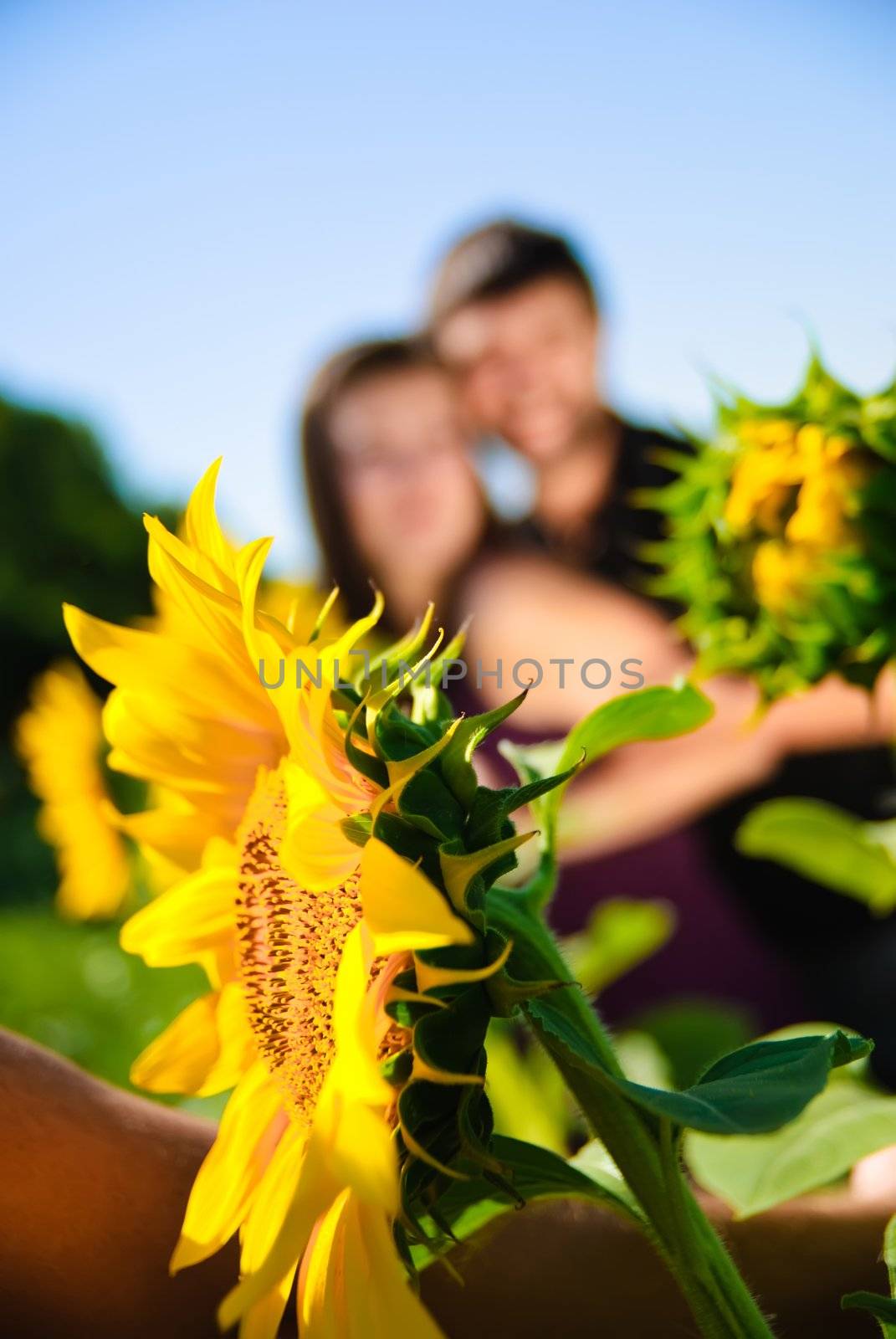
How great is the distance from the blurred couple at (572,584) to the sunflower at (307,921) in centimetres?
129

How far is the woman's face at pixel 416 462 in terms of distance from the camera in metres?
2.08

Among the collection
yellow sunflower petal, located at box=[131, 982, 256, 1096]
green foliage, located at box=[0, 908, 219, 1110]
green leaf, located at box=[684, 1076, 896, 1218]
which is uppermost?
yellow sunflower petal, located at box=[131, 982, 256, 1096]

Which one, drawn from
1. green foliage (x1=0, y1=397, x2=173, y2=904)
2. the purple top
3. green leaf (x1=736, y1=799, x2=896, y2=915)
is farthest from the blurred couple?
green foliage (x1=0, y1=397, x2=173, y2=904)

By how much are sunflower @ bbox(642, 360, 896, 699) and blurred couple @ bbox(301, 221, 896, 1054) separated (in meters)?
1.09

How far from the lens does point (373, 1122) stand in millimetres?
240

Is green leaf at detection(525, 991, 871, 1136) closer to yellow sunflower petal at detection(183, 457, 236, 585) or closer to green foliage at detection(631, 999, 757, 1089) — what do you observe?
yellow sunflower petal at detection(183, 457, 236, 585)

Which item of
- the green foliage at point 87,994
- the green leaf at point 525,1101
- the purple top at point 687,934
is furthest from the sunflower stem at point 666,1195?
the purple top at point 687,934

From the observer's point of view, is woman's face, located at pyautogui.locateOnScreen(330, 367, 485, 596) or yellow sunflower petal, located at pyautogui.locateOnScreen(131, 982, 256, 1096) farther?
woman's face, located at pyautogui.locateOnScreen(330, 367, 485, 596)

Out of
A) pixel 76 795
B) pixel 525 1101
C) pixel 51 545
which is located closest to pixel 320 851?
pixel 525 1101

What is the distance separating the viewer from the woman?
5.92ft

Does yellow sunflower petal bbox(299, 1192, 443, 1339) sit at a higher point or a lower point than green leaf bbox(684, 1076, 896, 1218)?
higher

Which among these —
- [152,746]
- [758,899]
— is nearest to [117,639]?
[152,746]

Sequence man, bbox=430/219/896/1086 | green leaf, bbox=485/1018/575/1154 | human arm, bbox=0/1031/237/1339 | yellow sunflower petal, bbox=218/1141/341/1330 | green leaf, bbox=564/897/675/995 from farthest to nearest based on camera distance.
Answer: man, bbox=430/219/896/1086, green leaf, bbox=564/897/675/995, green leaf, bbox=485/1018/575/1154, human arm, bbox=0/1031/237/1339, yellow sunflower petal, bbox=218/1141/341/1330

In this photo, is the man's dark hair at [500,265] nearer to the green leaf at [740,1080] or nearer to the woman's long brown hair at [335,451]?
the woman's long brown hair at [335,451]
